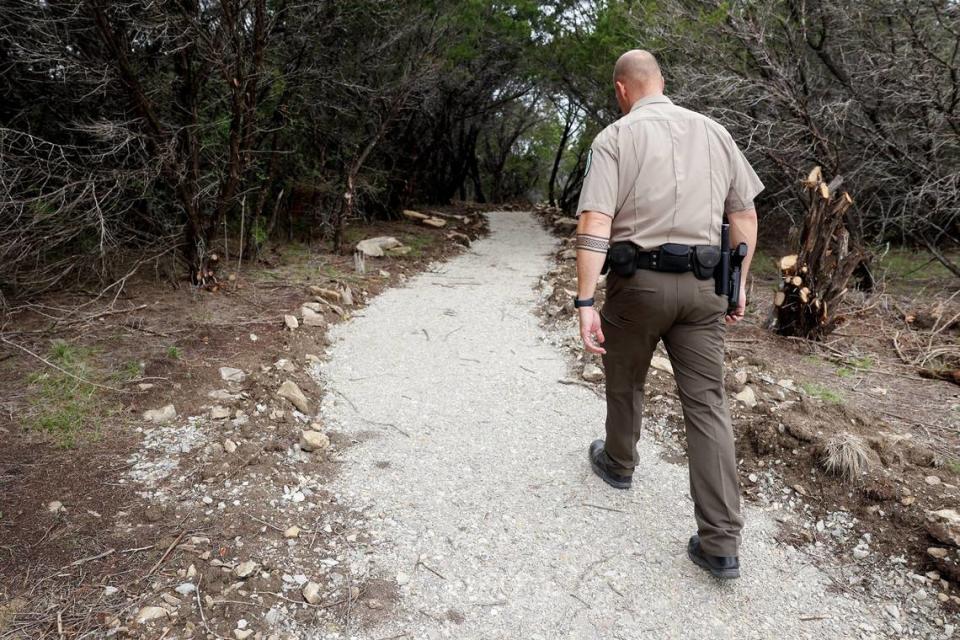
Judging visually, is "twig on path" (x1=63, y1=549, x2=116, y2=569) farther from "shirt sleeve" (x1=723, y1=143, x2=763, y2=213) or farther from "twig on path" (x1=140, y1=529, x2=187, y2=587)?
"shirt sleeve" (x1=723, y1=143, x2=763, y2=213)

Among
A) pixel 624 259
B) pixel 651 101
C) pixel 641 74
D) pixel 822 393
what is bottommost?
pixel 822 393

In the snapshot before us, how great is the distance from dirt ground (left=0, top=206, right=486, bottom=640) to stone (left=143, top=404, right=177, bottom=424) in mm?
32

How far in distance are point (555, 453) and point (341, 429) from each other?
138 centimetres

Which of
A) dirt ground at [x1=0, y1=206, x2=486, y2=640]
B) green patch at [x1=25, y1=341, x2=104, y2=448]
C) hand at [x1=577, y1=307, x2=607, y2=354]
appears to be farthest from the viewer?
green patch at [x1=25, y1=341, x2=104, y2=448]

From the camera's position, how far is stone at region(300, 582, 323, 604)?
2.30 m

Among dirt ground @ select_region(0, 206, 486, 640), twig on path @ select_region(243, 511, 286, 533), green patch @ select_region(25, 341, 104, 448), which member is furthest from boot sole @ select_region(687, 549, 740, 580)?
green patch @ select_region(25, 341, 104, 448)

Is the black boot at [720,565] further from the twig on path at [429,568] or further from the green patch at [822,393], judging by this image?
the green patch at [822,393]

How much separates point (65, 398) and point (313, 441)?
1.60 metres

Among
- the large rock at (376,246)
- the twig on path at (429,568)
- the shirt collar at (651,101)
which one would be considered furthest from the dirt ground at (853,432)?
the large rock at (376,246)

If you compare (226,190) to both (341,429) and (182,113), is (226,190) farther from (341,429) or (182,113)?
(341,429)

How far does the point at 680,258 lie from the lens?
2.46 metres

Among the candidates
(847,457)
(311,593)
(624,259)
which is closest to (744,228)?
(624,259)

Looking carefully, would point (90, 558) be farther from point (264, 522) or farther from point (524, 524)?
point (524, 524)

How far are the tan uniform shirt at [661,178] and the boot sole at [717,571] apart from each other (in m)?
1.40
